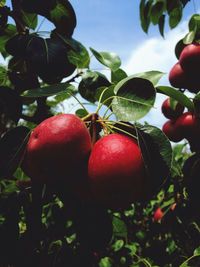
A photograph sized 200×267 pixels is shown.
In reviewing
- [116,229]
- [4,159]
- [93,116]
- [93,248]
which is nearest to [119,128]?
[93,116]

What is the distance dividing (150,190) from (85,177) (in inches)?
6.9

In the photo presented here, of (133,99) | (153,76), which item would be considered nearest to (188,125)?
(153,76)

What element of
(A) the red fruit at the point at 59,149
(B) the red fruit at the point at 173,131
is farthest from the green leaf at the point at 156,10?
(A) the red fruit at the point at 59,149

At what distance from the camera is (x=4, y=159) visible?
1.05 m

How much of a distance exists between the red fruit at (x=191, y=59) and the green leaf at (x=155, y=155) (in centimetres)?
86

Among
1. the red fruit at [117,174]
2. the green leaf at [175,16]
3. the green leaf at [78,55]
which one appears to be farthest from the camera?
the green leaf at [175,16]

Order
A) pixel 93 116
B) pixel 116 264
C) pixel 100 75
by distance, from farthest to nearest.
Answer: pixel 116 264, pixel 100 75, pixel 93 116

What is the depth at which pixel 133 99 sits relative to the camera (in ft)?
2.96

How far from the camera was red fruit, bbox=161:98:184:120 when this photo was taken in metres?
1.81

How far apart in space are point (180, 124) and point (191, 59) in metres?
0.30

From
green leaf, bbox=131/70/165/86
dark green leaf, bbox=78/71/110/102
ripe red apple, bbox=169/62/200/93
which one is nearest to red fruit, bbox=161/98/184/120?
ripe red apple, bbox=169/62/200/93

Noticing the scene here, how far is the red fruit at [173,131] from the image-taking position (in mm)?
1747

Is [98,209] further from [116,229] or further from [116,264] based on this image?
[116,264]

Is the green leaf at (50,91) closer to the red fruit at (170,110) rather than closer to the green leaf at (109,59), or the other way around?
the green leaf at (109,59)
